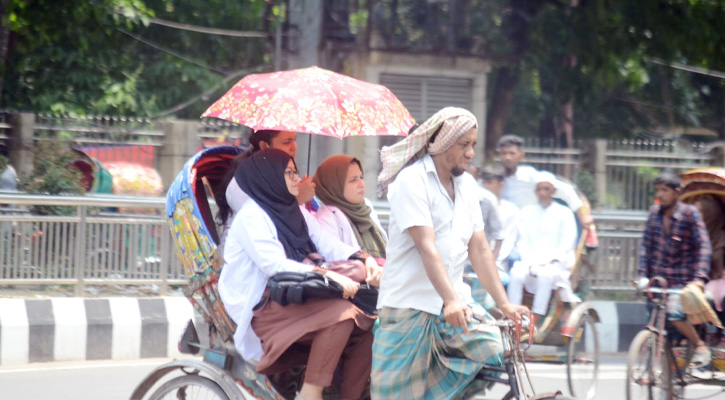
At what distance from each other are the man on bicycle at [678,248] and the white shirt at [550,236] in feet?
4.33

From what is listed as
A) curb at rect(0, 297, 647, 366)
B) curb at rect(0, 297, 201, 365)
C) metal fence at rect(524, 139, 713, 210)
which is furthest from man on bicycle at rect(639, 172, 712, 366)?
metal fence at rect(524, 139, 713, 210)

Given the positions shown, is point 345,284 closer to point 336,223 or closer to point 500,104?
point 336,223

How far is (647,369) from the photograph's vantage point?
6.10m

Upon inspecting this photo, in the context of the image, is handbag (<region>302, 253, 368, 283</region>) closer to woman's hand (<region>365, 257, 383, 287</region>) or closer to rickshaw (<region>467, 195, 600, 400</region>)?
woman's hand (<region>365, 257, 383, 287</region>)

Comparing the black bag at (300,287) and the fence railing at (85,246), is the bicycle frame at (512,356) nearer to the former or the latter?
the black bag at (300,287)

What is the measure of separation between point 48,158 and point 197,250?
6348mm

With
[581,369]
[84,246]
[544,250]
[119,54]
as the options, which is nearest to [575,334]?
[581,369]

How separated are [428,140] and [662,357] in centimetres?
307

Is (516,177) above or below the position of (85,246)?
above

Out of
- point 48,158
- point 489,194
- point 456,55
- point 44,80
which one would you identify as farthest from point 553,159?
point 44,80

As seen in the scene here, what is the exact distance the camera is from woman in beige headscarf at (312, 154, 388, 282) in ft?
14.8

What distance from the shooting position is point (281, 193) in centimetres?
431

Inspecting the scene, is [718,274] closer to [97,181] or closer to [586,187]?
[586,187]

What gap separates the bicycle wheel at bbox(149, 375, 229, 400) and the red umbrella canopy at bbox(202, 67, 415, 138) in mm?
1113
